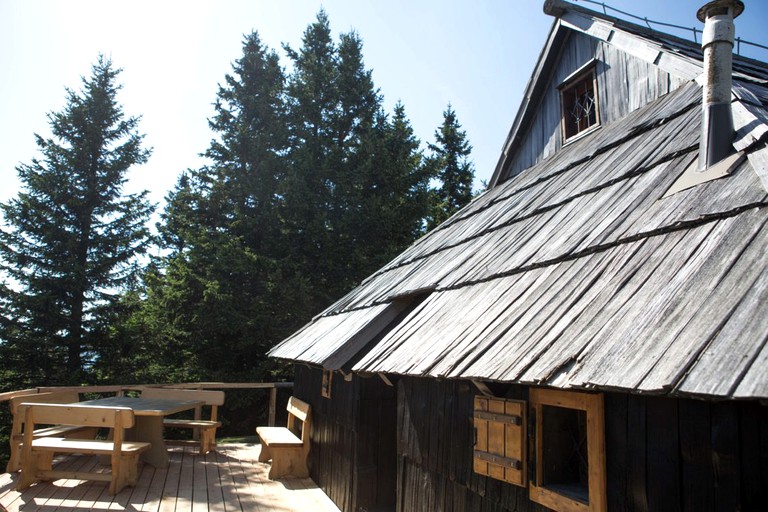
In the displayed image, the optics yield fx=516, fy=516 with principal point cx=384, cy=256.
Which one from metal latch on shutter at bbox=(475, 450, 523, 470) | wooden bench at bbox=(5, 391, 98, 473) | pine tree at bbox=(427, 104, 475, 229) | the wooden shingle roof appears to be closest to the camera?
the wooden shingle roof

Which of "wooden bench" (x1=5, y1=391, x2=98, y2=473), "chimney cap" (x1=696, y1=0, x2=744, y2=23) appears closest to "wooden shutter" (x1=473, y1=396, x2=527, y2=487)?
"chimney cap" (x1=696, y1=0, x2=744, y2=23)

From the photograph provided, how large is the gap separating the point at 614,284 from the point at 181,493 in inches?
247

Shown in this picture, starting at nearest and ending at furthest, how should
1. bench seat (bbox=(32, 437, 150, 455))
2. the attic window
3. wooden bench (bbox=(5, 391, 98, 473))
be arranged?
bench seat (bbox=(32, 437, 150, 455)), wooden bench (bbox=(5, 391, 98, 473)), the attic window

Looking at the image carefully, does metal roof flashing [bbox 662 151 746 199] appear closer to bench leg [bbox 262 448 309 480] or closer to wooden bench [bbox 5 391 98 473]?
bench leg [bbox 262 448 309 480]

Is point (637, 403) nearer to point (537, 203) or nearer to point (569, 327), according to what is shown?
point (569, 327)

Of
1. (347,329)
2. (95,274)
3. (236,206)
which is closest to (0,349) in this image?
(95,274)

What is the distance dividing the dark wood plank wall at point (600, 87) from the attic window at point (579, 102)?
4.5 inches

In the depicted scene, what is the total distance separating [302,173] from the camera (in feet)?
61.9

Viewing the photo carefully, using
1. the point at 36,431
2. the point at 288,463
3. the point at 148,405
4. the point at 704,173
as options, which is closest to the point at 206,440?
the point at 148,405

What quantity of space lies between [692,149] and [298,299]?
45.5 feet

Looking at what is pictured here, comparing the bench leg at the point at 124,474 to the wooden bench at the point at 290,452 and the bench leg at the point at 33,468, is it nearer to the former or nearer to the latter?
the bench leg at the point at 33,468

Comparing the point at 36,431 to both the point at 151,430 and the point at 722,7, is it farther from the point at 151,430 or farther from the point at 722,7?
the point at 722,7

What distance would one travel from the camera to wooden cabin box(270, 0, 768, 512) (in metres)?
2.17

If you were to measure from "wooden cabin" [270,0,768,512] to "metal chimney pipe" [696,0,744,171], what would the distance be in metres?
0.03
